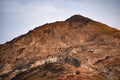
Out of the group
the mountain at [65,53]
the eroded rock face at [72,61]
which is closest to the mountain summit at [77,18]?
the mountain at [65,53]

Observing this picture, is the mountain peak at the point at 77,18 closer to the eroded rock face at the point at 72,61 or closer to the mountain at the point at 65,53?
the mountain at the point at 65,53

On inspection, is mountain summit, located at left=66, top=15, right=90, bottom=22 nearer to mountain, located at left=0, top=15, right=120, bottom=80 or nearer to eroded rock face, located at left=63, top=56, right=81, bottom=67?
mountain, located at left=0, top=15, right=120, bottom=80

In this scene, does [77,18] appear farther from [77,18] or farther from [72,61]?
[72,61]

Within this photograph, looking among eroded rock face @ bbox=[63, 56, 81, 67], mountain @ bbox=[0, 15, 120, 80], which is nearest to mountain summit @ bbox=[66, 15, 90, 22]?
mountain @ bbox=[0, 15, 120, 80]

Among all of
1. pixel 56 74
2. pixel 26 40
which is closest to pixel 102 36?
pixel 26 40

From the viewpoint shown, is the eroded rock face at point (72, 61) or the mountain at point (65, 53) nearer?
the mountain at point (65, 53)

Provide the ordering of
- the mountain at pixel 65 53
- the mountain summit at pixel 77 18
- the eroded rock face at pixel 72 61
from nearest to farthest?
the mountain at pixel 65 53 < the eroded rock face at pixel 72 61 < the mountain summit at pixel 77 18

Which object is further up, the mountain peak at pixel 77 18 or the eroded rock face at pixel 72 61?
the mountain peak at pixel 77 18

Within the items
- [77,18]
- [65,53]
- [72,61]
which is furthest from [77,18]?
[72,61]

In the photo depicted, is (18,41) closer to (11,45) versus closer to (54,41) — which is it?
(11,45)

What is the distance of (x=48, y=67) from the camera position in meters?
117

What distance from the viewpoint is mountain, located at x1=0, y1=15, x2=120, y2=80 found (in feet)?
370

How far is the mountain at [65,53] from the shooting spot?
370ft

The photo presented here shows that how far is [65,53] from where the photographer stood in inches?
5300
